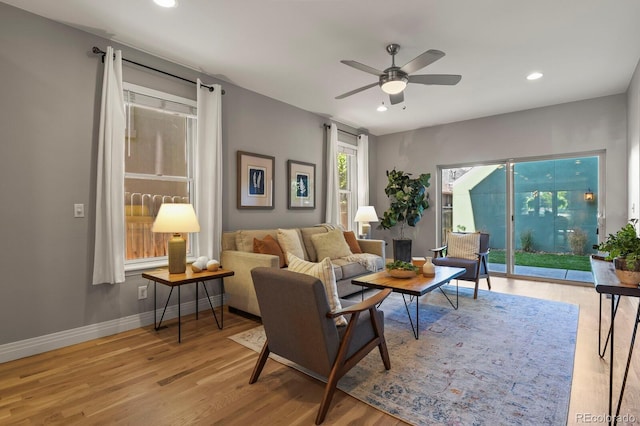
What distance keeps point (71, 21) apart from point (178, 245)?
2176mm

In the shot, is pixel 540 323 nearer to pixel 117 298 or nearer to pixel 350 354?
pixel 350 354

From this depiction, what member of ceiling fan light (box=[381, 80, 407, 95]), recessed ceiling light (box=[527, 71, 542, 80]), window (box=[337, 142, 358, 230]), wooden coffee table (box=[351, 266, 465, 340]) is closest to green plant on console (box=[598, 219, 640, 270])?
wooden coffee table (box=[351, 266, 465, 340])

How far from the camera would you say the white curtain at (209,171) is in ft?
12.5

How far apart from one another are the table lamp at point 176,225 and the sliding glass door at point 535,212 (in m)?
5.04

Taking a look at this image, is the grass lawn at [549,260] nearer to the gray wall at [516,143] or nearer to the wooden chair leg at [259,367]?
the gray wall at [516,143]

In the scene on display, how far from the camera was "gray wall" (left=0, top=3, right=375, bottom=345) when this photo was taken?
261 cm

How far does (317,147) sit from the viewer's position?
552 centimetres

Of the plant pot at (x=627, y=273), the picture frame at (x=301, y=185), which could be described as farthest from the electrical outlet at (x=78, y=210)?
the plant pot at (x=627, y=273)

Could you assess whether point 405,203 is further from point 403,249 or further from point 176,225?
point 176,225

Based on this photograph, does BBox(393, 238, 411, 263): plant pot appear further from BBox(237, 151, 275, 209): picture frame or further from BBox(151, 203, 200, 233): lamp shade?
BBox(151, 203, 200, 233): lamp shade

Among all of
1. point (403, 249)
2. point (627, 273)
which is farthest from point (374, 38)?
point (403, 249)

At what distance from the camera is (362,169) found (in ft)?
21.2

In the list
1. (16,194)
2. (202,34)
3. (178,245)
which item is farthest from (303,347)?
(202,34)

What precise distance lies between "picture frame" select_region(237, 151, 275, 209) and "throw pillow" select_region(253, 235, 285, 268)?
70 cm
